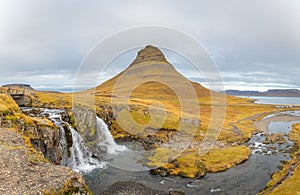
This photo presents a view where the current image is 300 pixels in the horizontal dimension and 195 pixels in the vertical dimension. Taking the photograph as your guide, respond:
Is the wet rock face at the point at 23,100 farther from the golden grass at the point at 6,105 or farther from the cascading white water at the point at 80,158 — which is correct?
the cascading white water at the point at 80,158

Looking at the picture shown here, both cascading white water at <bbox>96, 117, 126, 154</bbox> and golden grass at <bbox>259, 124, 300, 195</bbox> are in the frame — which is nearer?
golden grass at <bbox>259, 124, 300, 195</bbox>

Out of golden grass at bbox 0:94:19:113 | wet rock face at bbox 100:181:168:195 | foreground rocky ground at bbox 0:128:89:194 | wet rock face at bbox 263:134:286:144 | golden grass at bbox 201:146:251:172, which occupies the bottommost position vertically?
wet rock face at bbox 100:181:168:195

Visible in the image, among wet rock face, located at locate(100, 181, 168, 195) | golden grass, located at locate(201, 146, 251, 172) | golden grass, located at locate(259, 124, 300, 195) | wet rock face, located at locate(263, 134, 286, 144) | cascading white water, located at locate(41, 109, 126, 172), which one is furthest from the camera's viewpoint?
wet rock face, located at locate(263, 134, 286, 144)

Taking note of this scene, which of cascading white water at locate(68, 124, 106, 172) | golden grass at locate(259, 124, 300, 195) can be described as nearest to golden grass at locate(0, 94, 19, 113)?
cascading white water at locate(68, 124, 106, 172)

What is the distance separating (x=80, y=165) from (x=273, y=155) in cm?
4468

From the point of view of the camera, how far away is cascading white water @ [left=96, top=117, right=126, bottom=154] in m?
57.3

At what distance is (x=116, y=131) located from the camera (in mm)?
72812

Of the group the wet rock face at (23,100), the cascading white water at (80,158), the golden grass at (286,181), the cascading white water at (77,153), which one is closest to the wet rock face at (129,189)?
the cascading white water at (77,153)

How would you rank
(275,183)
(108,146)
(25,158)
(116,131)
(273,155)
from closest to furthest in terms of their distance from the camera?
(25,158), (275,183), (273,155), (108,146), (116,131)

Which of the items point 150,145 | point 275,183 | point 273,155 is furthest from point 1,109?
point 273,155

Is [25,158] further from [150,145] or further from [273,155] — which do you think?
[273,155]

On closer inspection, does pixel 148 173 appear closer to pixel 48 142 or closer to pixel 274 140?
pixel 48 142

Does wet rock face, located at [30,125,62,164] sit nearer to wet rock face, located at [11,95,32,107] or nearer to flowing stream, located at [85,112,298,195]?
flowing stream, located at [85,112,298,195]

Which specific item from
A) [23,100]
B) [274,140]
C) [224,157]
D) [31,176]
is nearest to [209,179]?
[224,157]
